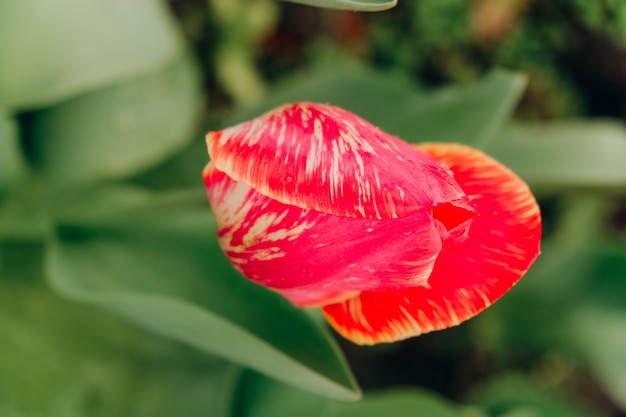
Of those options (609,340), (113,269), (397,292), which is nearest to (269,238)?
(397,292)

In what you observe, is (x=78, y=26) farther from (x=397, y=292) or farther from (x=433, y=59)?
(x=433, y=59)

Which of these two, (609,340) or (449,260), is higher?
(449,260)

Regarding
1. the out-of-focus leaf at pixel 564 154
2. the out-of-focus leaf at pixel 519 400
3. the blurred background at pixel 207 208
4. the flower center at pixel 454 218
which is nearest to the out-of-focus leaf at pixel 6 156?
the blurred background at pixel 207 208

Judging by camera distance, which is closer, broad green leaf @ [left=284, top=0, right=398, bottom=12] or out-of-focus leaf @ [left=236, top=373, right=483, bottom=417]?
broad green leaf @ [left=284, top=0, right=398, bottom=12]

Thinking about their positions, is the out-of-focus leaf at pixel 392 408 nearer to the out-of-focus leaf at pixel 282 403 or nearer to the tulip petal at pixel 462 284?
the out-of-focus leaf at pixel 282 403

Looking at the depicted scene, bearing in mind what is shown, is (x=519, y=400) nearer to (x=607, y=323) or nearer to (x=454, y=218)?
(x=607, y=323)

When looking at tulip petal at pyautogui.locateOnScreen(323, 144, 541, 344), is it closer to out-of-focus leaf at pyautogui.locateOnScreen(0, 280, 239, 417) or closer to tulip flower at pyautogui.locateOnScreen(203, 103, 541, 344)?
tulip flower at pyautogui.locateOnScreen(203, 103, 541, 344)

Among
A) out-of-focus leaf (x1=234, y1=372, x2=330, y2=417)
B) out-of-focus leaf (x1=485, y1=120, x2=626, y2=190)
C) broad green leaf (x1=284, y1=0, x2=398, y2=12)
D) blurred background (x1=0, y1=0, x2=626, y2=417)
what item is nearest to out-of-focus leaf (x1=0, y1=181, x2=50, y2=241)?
blurred background (x1=0, y1=0, x2=626, y2=417)
